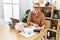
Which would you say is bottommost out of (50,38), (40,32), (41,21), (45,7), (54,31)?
(50,38)

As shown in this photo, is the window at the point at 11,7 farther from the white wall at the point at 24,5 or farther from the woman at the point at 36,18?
the woman at the point at 36,18

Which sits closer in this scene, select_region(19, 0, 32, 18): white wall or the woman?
the woman

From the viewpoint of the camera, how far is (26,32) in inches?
73.8

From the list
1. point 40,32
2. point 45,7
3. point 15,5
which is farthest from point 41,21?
point 15,5

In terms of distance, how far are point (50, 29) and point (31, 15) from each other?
1152 mm

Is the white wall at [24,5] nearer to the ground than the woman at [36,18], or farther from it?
farther from it

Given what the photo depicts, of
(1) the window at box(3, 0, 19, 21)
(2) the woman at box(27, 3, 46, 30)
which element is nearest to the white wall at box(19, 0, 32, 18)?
(1) the window at box(3, 0, 19, 21)

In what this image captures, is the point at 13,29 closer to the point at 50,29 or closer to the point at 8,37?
the point at 8,37

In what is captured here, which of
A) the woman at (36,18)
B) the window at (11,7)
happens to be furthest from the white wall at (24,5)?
the woman at (36,18)

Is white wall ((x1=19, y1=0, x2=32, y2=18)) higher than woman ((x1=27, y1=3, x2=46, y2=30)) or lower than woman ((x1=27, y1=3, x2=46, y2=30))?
higher

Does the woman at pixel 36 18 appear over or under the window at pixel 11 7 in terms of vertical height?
under

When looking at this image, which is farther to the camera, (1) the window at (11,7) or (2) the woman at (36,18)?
(1) the window at (11,7)

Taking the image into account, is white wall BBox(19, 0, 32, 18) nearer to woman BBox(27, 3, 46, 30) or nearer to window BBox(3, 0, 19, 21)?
window BBox(3, 0, 19, 21)

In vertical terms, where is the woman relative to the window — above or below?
below
